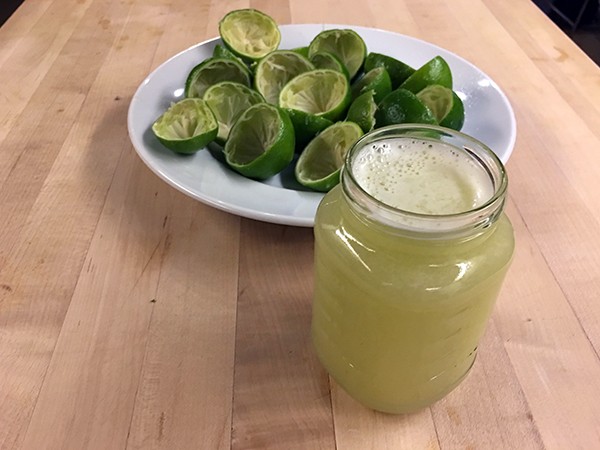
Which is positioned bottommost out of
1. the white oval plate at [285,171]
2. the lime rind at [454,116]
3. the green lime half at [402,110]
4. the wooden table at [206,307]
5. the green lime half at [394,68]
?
the wooden table at [206,307]

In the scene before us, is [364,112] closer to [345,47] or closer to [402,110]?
[402,110]

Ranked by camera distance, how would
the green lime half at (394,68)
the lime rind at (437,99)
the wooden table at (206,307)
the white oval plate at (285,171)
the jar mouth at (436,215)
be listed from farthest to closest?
the green lime half at (394,68) < the lime rind at (437,99) < the white oval plate at (285,171) < the wooden table at (206,307) < the jar mouth at (436,215)

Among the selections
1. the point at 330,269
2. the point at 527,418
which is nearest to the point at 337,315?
the point at 330,269

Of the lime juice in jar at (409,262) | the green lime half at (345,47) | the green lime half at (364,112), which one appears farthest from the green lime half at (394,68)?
the lime juice in jar at (409,262)

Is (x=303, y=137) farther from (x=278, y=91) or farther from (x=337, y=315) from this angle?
(x=337, y=315)

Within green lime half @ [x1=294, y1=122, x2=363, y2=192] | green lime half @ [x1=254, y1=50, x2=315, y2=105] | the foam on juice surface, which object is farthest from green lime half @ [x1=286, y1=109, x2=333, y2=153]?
the foam on juice surface

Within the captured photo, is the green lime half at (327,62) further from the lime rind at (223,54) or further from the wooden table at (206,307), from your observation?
the wooden table at (206,307)

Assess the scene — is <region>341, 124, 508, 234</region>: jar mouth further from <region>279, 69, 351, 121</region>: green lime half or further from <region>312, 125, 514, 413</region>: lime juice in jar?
<region>279, 69, 351, 121</region>: green lime half
